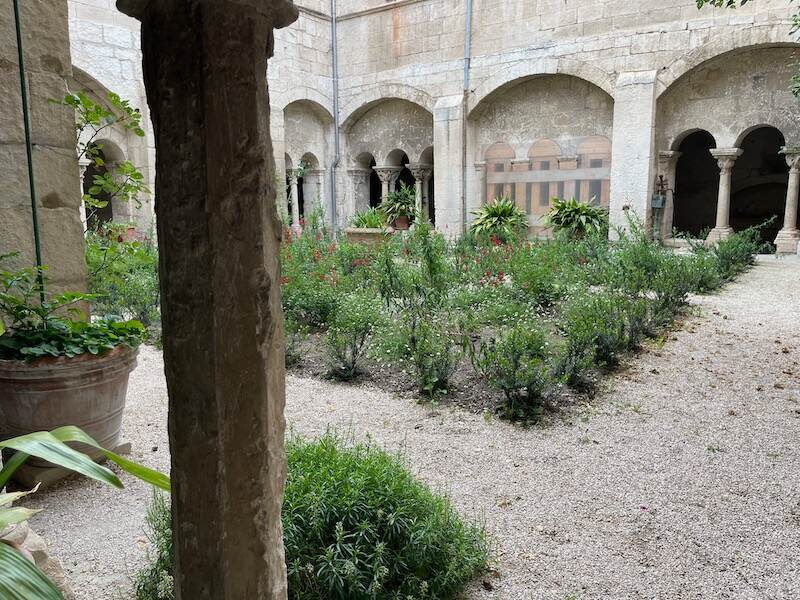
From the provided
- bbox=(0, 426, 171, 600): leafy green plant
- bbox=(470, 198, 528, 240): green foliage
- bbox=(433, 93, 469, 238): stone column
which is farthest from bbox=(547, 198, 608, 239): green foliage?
bbox=(0, 426, 171, 600): leafy green plant

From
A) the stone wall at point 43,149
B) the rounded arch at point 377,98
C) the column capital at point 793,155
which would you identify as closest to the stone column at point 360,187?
the rounded arch at point 377,98

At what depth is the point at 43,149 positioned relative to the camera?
293cm

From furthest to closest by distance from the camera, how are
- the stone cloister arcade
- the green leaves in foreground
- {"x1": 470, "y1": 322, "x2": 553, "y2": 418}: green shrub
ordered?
1. the stone cloister arcade
2. {"x1": 470, "y1": 322, "x2": 553, "y2": 418}: green shrub
3. the green leaves in foreground

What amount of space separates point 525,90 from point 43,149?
1036 centimetres

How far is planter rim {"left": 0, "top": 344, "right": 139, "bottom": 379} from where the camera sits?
255 centimetres

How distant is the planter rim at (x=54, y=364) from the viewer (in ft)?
8.38

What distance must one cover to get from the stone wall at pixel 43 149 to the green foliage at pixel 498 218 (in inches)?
326

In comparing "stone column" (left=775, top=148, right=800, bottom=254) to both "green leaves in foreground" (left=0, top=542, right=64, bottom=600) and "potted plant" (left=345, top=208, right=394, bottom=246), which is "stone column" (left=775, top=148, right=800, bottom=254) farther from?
"green leaves in foreground" (left=0, top=542, right=64, bottom=600)

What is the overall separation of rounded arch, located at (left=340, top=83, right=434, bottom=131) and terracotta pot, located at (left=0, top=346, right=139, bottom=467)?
10.7m

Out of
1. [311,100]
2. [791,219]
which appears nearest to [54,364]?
[791,219]

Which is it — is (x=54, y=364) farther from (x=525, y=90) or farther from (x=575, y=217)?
(x=525, y=90)

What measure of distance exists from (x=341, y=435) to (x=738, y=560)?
1.95 metres

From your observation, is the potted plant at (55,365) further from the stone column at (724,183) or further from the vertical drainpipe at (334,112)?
the vertical drainpipe at (334,112)

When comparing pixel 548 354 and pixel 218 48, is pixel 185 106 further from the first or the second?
pixel 548 354
